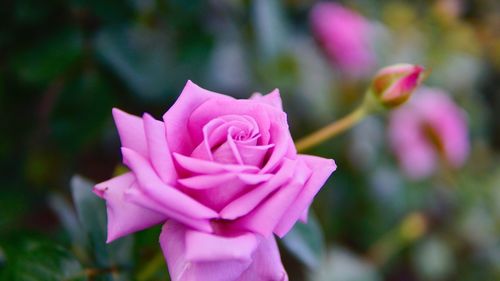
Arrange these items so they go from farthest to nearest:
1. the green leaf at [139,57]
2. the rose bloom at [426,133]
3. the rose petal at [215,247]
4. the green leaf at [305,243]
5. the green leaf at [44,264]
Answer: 1. the rose bloom at [426,133]
2. the green leaf at [139,57]
3. the green leaf at [305,243]
4. the green leaf at [44,264]
5. the rose petal at [215,247]

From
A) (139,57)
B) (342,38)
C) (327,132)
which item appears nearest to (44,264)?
(327,132)

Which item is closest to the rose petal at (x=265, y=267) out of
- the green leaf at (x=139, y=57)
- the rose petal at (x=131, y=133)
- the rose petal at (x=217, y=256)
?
the rose petal at (x=217, y=256)

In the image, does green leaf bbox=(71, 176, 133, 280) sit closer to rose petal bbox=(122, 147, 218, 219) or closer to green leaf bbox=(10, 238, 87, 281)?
green leaf bbox=(10, 238, 87, 281)

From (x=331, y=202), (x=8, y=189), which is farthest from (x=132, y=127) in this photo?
(x=331, y=202)

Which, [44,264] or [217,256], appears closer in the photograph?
[217,256]

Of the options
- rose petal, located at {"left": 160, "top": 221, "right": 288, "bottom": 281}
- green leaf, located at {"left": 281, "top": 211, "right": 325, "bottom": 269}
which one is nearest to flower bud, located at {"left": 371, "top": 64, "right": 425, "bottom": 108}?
green leaf, located at {"left": 281, "top": 211, "right": 325, "bottom": 269}

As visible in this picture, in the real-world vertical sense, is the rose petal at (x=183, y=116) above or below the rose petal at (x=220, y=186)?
above

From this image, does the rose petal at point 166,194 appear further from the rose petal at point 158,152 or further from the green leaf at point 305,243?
the green leaf at point 305,243

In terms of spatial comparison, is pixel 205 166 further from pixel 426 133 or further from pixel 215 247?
pixel 426 133
